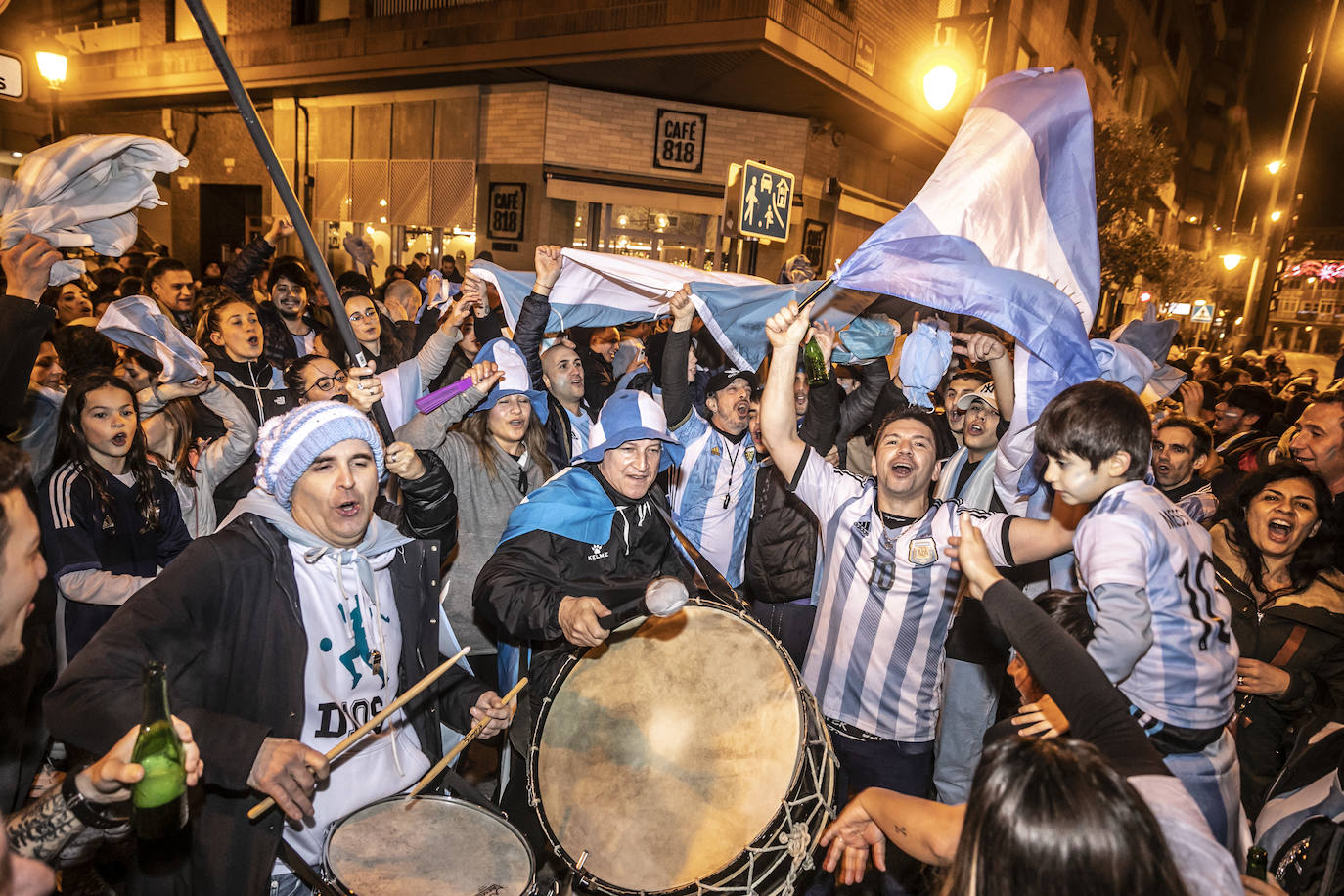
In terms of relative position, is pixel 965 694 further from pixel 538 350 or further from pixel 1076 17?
pixel 1076 17

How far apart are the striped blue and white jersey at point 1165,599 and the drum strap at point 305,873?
2.27m

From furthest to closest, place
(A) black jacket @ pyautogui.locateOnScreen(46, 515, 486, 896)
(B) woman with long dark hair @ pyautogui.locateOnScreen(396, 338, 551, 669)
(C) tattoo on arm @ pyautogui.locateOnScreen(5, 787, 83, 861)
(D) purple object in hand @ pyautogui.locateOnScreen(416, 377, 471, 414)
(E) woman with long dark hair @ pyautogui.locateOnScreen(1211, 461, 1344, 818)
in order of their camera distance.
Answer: (D) purple object in hand @ pyautogui.locateOnScreen(416, 377, 471, 414) → (B) woman with long dark hair @ pyautogui.locateOnScreen(396, 338, 551, 669) → (E) woman with long dark hair @ pyautogui.locateOnScreen(1211, 461, 1344, 818) → (A) black jacket @ pyautogui.locateOnScreen(46, 515, 486, 896) → (C) tattoo on arm @ pyautogui.locateOnScreen(5, 787, 83, 861)

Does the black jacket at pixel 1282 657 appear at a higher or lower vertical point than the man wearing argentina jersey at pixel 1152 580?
lower

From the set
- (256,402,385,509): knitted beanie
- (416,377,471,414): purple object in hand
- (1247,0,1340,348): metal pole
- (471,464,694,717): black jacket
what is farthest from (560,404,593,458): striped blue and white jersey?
(1247,0,1340,348): metal pole

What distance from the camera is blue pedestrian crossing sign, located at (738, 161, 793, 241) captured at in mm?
7594

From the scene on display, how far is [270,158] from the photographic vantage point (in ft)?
8.89

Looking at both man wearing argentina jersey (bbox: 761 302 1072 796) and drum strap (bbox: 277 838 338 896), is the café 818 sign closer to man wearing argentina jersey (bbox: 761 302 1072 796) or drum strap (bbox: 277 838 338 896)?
man wearing argentina jersey (bbox: 761 302 1072 796)

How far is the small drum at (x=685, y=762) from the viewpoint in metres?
2.39

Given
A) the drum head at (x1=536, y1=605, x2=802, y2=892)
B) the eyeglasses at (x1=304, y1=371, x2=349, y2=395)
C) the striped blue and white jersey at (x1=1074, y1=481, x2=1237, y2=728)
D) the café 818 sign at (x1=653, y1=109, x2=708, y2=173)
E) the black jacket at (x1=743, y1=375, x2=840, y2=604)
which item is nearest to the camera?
the striped blue and white jersey at (x1=1074, y1=481, x2=1237, y2=728)

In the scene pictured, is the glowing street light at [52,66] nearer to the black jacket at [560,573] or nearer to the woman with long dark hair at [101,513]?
the woman with long dark hair at [101,513]

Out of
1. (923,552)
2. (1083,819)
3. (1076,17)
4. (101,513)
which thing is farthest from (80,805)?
(1076,17)

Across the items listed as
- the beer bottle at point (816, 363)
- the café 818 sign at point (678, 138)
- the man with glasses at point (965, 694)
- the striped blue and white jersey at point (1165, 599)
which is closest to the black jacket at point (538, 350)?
the beer bottle at point (816, 363)

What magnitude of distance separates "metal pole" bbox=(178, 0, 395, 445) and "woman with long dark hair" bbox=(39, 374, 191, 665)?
1.59 m

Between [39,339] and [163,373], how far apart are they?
60.1 inches
